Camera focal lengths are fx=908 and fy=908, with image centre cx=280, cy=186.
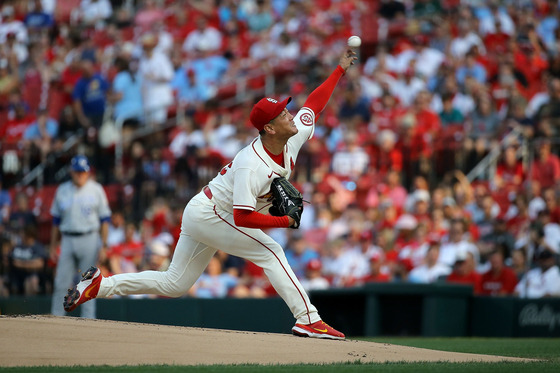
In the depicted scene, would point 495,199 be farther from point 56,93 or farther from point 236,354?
point 56,93

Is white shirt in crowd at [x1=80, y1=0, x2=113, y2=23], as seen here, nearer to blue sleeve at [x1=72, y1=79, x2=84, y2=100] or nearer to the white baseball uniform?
blue sleeve at [x1=72, y1=79, x2=84, y2=100]

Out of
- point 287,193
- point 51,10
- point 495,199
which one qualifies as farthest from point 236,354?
point 51,10

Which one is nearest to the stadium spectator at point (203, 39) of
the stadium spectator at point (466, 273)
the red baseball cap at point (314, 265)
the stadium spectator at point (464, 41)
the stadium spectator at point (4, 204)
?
the stadium spectator at point (4, 204)

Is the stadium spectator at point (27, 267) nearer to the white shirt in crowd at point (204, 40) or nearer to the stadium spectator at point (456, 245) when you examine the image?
the stadium spectator at point (456, 245)

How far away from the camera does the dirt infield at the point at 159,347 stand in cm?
643

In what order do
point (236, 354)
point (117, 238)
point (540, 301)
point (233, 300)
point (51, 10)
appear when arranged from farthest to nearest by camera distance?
point (51, 10), point (117, 238), point (233, 300), point (540, 301), point (236, 354)

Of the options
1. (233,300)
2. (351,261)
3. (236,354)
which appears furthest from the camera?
(351,261)

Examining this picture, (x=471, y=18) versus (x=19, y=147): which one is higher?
(x=471, y=18)

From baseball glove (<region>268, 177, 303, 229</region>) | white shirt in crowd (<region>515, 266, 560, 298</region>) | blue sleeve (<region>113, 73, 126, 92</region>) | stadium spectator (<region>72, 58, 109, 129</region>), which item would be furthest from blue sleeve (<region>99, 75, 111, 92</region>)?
baseball glove (<region>268, 177, 303, 229</region>)

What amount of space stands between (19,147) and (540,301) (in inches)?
369

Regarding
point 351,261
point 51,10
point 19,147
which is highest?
point 51,10

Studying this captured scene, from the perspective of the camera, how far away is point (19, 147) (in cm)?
1583

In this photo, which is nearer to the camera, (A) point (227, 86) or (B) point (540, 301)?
(B) point (540, 301)

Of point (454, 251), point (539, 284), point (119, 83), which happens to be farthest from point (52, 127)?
point (539, 284)
